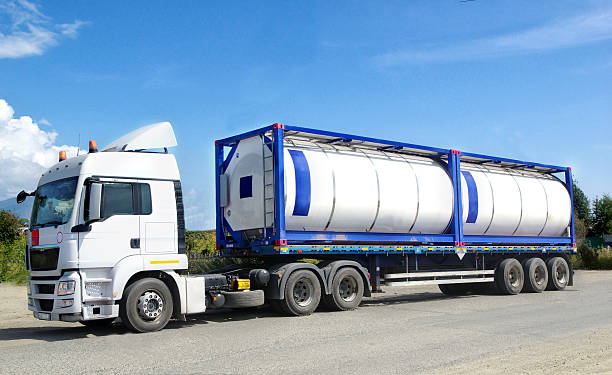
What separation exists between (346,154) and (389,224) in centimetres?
207

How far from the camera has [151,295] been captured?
1043 cm

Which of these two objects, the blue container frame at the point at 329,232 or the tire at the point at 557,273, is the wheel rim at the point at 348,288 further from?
the tire at the point at 557,273

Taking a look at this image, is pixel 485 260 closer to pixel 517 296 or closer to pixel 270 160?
pixel 517 296

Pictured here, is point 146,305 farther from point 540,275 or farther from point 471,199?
point 540,275

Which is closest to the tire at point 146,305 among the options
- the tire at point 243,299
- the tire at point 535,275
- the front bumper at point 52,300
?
the front bumper at point 52,300

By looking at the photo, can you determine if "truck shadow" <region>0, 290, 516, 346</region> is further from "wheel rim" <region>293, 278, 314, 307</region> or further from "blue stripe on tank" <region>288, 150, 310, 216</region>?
"blue stripe on tank" <region>288, 150, 310, 216</region>

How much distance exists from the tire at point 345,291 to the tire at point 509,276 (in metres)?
6.01

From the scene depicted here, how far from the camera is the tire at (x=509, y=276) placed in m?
17.5

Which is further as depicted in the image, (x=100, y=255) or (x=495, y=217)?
(x=495, y=217)

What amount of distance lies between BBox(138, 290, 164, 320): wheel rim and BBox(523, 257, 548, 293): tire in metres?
12.1

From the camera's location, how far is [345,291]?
13555mm

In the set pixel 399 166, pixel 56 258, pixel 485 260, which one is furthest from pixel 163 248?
pixel 485 260

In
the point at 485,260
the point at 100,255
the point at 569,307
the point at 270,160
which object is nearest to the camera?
the point at 100,255

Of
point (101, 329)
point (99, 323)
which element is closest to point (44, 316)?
point (101, 329)
